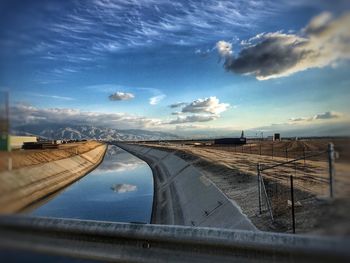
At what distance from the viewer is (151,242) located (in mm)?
4930

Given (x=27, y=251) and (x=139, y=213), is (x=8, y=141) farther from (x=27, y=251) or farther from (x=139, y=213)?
(x=139, y=213)

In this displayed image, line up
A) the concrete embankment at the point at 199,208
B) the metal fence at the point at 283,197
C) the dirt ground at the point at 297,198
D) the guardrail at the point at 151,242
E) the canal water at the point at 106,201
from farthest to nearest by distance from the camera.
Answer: the canal water at the point at 106,201
the concrete embankment at the point at 199,208
the metal fence at the point at 283,197
the guardrail at the point at 151,242
the dirt ground at the point at 297,198

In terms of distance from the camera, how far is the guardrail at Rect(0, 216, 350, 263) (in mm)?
4363

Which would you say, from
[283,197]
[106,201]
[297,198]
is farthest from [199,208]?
[106,201]

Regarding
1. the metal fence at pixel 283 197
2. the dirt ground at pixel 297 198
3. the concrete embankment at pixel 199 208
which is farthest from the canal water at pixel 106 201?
the metal fence at pixel 283 197

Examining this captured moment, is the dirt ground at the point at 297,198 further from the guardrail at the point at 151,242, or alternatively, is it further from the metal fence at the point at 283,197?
the guardrail at the point at 151,242

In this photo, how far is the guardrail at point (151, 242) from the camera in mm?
4363

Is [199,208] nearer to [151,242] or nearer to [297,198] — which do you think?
[297,198]

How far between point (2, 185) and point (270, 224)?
12.7m

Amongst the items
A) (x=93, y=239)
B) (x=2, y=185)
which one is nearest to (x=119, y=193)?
(x=93, y=239)

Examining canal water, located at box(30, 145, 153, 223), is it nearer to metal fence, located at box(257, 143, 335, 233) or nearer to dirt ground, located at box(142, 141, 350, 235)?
dirt ground, located at box(142, 141, 350, 235)

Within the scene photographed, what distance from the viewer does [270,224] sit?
45.4 ft

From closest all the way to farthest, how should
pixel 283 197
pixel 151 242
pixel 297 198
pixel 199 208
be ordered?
pixel 151 242
pixel 297 198
pixel 283 197
pixel 199 208

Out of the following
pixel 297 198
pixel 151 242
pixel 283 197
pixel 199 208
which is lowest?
pixel 199 208
